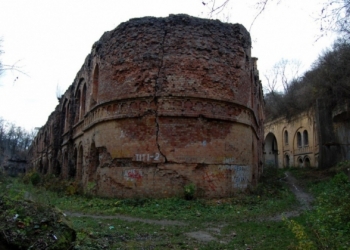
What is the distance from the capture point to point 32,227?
4.24 meters

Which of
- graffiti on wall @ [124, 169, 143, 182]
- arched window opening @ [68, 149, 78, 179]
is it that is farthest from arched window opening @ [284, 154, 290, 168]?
graffiti on wall @ [124, 169, 143, 182]

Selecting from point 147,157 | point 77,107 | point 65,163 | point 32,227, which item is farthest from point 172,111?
point 65,163

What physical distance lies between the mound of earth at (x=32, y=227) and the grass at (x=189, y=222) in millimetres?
605

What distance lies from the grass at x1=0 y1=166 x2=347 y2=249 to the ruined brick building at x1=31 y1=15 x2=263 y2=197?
0.88m

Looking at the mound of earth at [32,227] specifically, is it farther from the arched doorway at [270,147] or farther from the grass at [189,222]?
the arched doorway at [270,147]

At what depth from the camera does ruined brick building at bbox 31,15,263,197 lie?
38.6 ft

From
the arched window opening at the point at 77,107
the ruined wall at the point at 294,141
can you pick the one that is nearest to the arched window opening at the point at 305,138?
the ruined wall at the point at 294,141

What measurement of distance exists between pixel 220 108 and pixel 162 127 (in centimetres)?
238

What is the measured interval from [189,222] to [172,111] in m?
4.59

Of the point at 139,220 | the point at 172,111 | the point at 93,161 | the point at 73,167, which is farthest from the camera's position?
the point at 73,167

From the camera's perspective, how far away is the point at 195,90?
12297 mm

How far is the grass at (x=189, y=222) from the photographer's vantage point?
19.8ft

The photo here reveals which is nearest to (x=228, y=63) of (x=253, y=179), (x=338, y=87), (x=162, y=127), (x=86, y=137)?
(x=162, y=127)

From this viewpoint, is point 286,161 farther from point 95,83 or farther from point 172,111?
point 172,111
